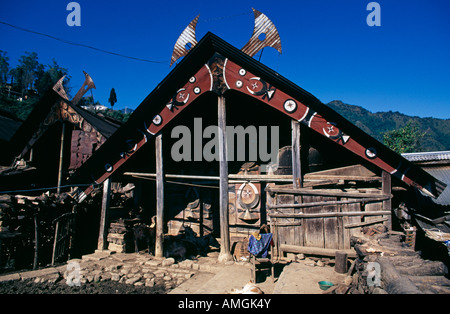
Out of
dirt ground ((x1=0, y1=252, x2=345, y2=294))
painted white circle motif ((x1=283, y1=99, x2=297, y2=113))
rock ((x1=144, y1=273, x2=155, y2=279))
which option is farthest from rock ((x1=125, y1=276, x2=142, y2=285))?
painted white circle motif ((x1=283, y1=99, x2=297, y2=113))

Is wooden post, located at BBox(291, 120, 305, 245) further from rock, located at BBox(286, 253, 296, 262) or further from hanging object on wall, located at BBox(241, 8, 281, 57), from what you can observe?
hanging object on wall, located at BBox(241, 8, 281, 57)

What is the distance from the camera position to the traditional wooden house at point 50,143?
12.3 meters

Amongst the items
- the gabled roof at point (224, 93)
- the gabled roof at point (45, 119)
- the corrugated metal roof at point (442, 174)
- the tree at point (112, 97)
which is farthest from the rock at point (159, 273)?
the tree at point (112, 97)

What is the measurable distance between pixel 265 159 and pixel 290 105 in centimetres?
355

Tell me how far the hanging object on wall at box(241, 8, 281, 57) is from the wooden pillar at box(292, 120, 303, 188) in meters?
3.47

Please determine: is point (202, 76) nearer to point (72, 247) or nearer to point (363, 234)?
point (363, 234)

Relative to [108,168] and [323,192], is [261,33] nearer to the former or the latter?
[323,192]

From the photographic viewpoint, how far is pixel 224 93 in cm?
845

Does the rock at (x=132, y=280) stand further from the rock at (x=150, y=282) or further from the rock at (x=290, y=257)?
the rock at (x=290, y=257)

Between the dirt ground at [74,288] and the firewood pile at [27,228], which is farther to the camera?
the firewood pile at [27,228]

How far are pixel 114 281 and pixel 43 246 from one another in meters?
3.90

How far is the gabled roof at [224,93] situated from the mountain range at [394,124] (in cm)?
8480

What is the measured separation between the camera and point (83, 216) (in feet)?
35.4
